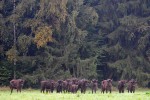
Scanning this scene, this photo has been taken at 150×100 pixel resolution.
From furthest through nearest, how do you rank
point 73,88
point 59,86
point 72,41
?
point 72,41 → point 59,86 → point 73,88

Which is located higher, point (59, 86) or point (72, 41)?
point (72, 41)

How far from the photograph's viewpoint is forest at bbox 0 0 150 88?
40.6 metres

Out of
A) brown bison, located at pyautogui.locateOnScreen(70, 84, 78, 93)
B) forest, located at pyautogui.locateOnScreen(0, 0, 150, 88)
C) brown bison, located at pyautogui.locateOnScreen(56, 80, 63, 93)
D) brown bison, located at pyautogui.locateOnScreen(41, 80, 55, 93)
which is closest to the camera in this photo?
brown bison, located at pyautogui.locateOnScreen(70, 84, 78, 93)

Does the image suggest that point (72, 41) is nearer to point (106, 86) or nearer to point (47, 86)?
point (47, 86)

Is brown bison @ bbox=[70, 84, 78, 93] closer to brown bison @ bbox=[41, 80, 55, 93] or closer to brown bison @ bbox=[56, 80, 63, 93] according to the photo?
brown bison @ bbox=[56, 80, 63, 93]

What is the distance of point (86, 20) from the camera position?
145ft

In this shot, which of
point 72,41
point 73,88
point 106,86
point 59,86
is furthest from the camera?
point 72,41

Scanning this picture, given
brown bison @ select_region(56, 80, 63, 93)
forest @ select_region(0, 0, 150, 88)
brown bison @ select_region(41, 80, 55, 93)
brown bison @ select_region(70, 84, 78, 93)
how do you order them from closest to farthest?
1. brown bison @ select_region(70, 84, 78, 93)
2. brown bison @ select_region(41, 80, 55, 93)
3. brown bison @ select_region(56, 80, 63, 93)
4. forest @ select_region(0, 0, 150, 88)

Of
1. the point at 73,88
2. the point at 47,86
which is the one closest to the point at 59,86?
the point at 47,86

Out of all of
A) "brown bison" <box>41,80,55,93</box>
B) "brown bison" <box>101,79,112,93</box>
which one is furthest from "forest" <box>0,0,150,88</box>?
"brown bison" <box>101,79,112,93</box>

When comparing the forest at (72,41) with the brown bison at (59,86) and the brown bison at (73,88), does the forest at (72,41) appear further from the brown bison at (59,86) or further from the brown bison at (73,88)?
the brown bison at (73,88)

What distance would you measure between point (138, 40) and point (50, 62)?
1102cm

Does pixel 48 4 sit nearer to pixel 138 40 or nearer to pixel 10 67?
pixel 10 67

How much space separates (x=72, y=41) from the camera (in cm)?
4209
